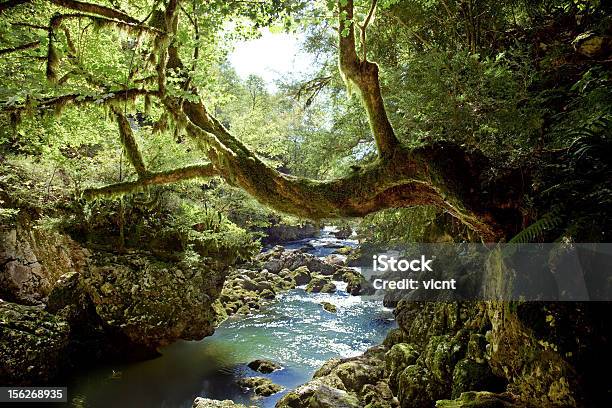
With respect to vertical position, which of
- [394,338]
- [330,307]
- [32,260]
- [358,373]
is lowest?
[330,307]

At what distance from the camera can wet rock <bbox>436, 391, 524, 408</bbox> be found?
5328mm

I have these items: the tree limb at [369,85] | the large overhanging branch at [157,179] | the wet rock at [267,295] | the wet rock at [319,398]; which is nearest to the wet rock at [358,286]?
the wet rock at [267,295]

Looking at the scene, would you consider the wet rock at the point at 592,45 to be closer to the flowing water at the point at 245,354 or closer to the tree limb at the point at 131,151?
the tree limb at the point at 131,151

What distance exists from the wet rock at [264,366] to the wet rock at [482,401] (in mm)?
7008

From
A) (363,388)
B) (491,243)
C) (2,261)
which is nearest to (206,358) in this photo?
(363,388)

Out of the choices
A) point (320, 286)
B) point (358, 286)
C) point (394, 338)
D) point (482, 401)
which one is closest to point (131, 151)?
point (482, 401)

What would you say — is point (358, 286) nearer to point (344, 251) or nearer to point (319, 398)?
point (344, 251)

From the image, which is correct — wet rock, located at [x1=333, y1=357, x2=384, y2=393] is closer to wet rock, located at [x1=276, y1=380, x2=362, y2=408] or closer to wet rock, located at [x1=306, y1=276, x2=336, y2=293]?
wet rock, located at [x1=276, y1=380, x2=362, y2=408]

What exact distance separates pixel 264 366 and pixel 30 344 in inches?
251

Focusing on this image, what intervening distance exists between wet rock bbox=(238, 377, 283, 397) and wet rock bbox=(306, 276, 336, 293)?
9.50 meters

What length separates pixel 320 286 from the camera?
68.5ft

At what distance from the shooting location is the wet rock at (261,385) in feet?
34.2

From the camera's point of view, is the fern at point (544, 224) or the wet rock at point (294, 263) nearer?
the fern at point (544, 224)

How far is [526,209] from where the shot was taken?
4926 millimetres
